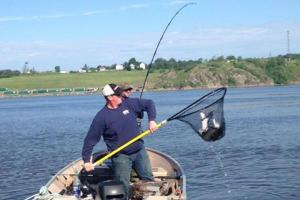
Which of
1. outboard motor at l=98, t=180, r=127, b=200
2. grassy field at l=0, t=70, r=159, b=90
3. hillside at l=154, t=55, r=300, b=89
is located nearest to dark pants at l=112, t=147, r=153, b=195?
outboard motor at l=98, t=180, r=127, b=200

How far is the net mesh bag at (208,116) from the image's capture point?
10.3 m

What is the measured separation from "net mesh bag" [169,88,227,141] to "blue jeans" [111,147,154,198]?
0.97m

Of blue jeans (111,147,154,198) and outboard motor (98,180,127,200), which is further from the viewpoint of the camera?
blue jeans (111,147,154,198)

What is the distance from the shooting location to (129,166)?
9484mm

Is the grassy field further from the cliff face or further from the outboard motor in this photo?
the outboard motor

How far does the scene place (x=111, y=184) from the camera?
26.9 feet

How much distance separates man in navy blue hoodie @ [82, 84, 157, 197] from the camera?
9.13 meters

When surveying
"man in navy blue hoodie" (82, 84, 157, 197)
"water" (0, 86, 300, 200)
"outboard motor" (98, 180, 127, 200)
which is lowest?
"water" (0, 86, 300, 200)

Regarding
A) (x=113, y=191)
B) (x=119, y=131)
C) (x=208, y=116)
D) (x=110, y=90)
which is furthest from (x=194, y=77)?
(x=113, y=191)

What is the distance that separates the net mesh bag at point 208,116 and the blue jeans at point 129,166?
0.97 metres

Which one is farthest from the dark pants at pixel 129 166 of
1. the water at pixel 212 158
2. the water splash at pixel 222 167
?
the water splash at pixel 222 167

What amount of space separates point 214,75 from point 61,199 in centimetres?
13236

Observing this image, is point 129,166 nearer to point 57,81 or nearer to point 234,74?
point 57,81

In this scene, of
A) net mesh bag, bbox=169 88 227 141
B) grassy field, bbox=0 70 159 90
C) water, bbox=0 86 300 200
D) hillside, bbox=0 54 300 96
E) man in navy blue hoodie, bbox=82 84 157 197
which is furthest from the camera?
hillside, bbox=0 54 300 96
